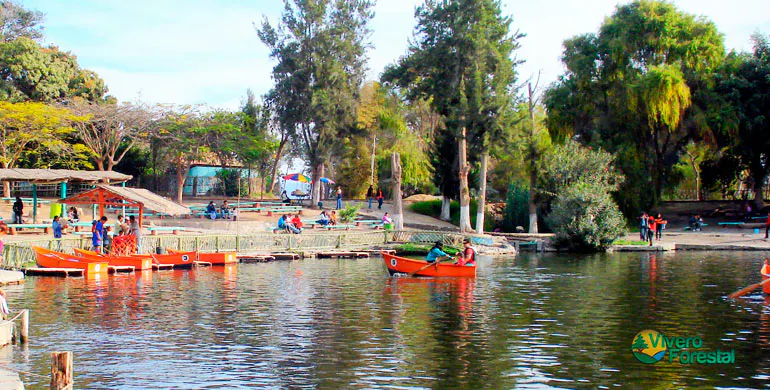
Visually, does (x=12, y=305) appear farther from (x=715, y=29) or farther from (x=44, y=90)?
(x=715, y=29)

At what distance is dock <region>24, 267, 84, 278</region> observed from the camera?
2517 cm

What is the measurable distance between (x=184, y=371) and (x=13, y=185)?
150 ft

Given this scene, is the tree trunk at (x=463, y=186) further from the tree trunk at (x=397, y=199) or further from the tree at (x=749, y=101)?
the tree at (x=749, y=101)

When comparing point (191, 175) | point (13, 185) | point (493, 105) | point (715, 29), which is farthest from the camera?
point (191, 175)

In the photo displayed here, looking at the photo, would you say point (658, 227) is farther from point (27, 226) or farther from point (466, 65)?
point (27, 226)

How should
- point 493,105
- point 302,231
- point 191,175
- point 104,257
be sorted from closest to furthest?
point 104,257 → point 302,231 → point 493,105 → point 191,175

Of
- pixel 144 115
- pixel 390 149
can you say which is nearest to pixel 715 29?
pixel 390 149

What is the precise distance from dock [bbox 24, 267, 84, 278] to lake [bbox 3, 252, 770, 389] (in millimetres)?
555

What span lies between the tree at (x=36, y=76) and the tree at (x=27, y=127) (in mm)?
4701

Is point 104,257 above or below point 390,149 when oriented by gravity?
below

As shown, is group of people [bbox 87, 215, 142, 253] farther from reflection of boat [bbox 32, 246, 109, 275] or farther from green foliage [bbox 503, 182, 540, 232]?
green foliage [bbox 503, 182, 540, 232]

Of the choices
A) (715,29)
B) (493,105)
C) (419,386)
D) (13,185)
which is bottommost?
(419,386)

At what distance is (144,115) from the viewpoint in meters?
51.0

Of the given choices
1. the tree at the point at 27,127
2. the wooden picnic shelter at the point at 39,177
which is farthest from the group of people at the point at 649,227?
the tree at the point at 27,127
